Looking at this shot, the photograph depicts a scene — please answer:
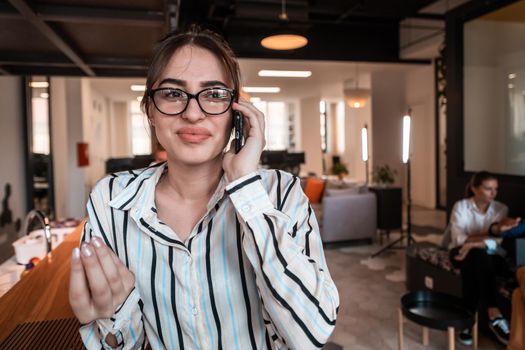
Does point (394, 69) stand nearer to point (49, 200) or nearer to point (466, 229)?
point (466, 229)

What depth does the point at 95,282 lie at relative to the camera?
29.8 inches

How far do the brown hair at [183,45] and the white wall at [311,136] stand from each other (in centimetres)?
1402

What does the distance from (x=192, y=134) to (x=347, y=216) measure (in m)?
5.43

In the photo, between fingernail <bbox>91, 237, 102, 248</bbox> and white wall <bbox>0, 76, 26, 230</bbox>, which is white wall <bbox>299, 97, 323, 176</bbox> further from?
fingernail <bbox>91, 237, 102, 248</bbox>

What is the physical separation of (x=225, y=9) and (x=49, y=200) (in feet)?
14.1

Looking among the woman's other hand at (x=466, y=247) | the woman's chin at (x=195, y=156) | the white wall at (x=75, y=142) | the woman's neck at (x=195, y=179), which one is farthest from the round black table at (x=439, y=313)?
the white wall at (x=75, y=142)

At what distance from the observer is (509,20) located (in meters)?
4.19

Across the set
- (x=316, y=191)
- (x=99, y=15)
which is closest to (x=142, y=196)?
(x=99, y=15)

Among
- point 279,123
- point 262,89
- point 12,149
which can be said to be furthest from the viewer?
point 279,123

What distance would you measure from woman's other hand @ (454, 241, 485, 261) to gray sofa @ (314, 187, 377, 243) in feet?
8.46

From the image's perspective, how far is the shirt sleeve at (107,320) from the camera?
83 cm

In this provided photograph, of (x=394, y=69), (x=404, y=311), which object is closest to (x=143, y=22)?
(x=404, y=311)

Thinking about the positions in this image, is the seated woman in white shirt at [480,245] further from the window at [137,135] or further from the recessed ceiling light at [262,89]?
the window at [137,135]

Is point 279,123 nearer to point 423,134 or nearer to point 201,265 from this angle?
point 423,134
